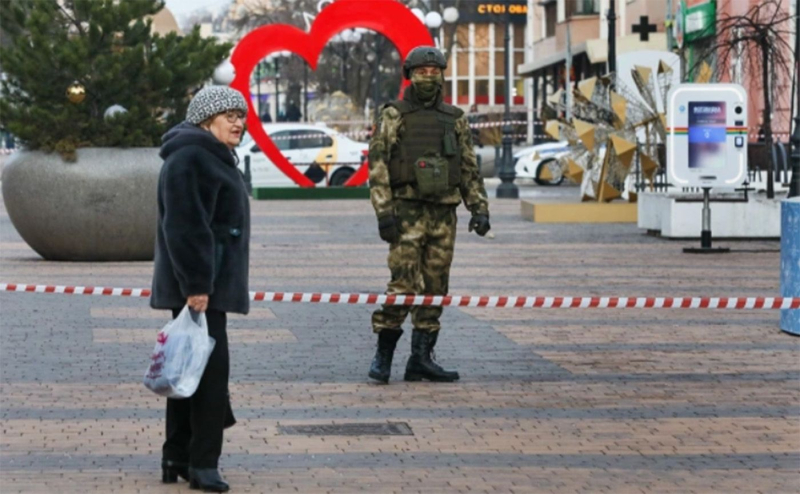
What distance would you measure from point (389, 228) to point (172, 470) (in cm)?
300

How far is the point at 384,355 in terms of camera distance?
10.7 meters

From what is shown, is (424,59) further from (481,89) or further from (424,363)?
(481,89)

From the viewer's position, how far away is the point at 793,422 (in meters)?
9.48

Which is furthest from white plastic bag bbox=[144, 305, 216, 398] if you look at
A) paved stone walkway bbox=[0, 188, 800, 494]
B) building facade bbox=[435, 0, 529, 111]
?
building facade bbox=[435, 0, 529, 111]

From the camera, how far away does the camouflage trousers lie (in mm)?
10570

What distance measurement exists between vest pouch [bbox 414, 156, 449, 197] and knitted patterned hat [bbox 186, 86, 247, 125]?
2.79 m

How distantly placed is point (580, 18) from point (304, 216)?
35950 mm

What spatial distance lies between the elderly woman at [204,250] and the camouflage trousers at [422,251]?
274 cm

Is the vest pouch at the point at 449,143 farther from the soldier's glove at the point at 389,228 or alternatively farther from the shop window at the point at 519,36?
the shop window at the point at 519,36

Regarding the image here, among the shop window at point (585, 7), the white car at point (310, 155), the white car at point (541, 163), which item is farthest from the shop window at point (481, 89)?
the white car at point (310, 155)

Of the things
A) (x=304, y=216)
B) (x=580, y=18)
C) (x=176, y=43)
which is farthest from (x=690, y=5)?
(x=176, y=43)

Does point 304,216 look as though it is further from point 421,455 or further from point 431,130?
point 421,455

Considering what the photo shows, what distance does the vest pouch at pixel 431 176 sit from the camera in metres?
10.5

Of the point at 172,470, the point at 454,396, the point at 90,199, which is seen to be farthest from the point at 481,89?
the point at 172,470
